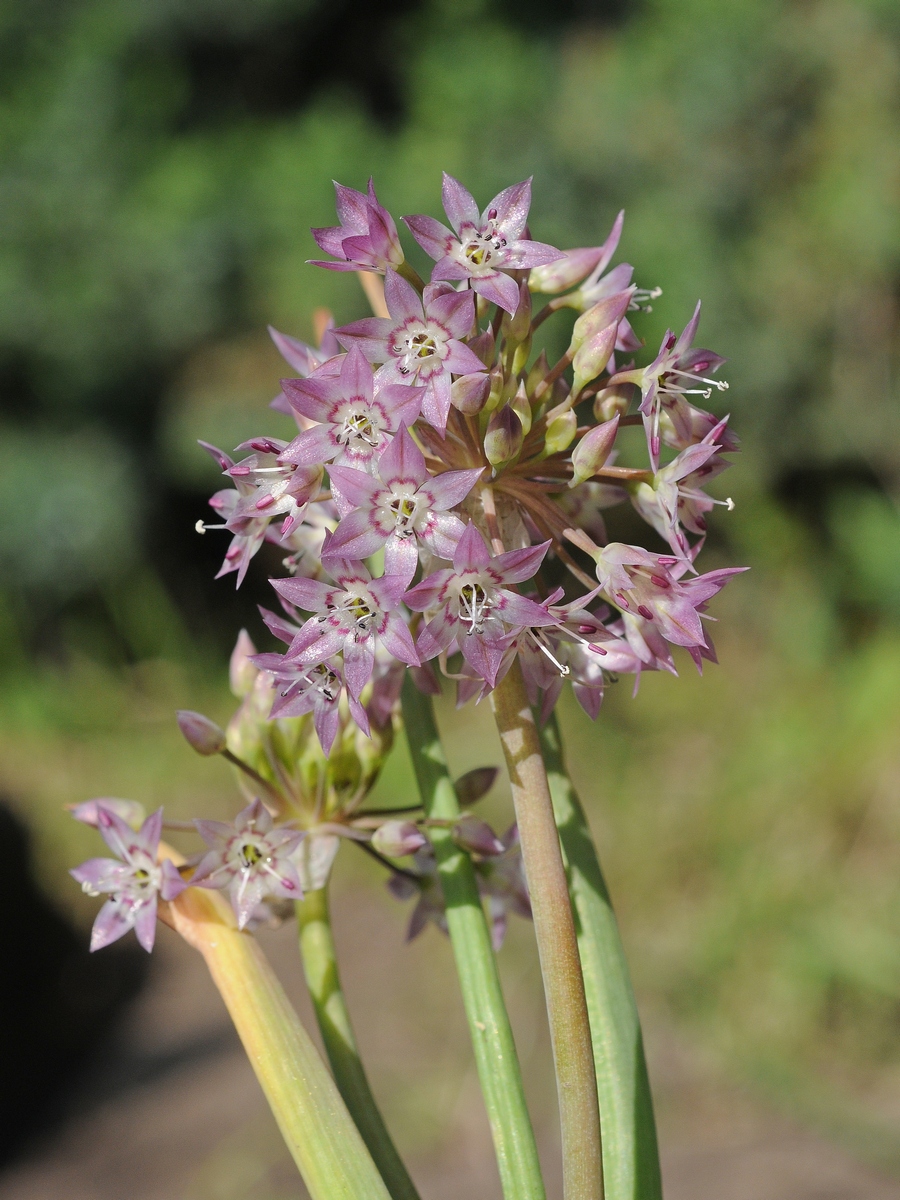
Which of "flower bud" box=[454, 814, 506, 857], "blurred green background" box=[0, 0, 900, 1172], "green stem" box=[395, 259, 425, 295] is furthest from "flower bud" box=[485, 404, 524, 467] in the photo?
"blurred green background" box=[0, 0, 900, 1172]

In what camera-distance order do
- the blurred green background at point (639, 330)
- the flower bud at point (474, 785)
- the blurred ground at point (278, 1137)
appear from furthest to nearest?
the blurred green background at point (639, 330)
the blurred ground at point (278, 1137)
the flower bud at point (474, 785)

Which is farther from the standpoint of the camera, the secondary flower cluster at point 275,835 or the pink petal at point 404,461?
the secondary flower cluster at point 275,835

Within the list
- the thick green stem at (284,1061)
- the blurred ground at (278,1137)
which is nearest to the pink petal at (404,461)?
the thick green stem at (284,1061)

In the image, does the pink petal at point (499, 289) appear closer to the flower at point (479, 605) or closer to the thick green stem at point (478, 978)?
the flower at point (479, 605)

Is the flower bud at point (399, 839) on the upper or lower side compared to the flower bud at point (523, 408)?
lower

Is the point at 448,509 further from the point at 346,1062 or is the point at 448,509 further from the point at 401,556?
the point at 346,1062

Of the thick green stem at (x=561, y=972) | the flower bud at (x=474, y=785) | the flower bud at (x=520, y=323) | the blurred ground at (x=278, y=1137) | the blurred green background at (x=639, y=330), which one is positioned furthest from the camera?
the blurred green background at (x=639, y=330)
